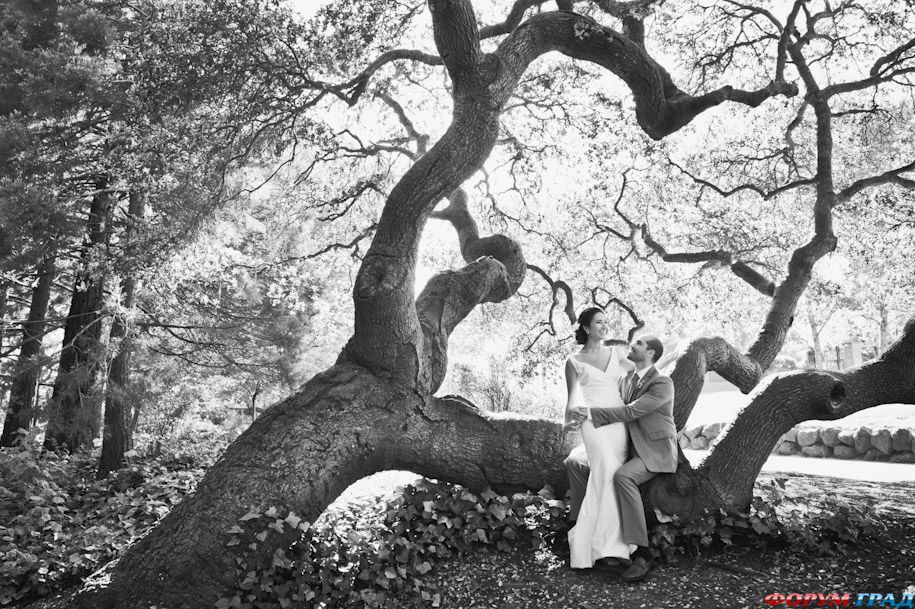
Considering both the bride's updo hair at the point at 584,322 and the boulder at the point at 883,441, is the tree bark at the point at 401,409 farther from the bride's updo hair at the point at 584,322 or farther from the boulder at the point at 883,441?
the boulder at the point at 883,441

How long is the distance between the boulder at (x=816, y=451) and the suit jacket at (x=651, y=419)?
329 inches

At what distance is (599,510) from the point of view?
181 inches

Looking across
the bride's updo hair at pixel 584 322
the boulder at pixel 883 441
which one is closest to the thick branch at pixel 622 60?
the bride's updo hair at pixel 584 322

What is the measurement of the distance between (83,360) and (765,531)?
8.69m

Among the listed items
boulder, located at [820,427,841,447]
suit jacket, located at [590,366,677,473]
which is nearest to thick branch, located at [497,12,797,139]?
suit jacket, located at [590,366,677,473]

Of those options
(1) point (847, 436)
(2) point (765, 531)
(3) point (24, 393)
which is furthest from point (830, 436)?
(3) point (24, 393)

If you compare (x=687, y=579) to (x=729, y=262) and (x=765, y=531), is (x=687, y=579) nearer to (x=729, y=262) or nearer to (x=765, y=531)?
(x=765, y=531)

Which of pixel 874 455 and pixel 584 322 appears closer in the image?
pixel 584 322

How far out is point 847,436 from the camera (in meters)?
11.0

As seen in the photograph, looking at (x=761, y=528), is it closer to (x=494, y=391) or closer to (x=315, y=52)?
(x=315, y=52)

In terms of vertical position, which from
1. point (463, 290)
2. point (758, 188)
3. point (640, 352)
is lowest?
point (640, 352)

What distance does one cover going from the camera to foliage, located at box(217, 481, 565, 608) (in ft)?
13.9

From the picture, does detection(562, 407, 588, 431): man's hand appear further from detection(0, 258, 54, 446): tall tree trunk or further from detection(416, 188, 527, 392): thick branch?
detection(0, 258, 54, 446): tall tree trunk

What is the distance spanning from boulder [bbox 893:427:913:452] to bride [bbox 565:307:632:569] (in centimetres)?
782
